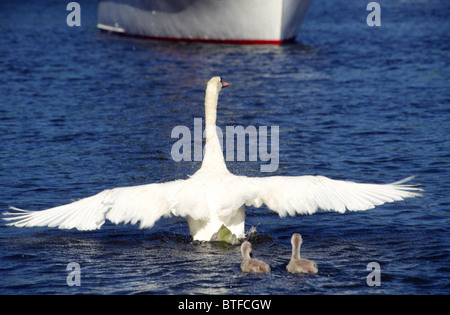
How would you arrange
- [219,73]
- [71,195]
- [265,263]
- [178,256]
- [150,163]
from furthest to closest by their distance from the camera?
[219,73] < [150,163] < [71,195] < [178,256] < [265,263]

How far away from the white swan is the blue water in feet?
1.65

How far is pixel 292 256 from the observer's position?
1098 cm

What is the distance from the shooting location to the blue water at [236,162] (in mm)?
11000

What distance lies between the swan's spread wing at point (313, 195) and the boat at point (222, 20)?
87.6 feet

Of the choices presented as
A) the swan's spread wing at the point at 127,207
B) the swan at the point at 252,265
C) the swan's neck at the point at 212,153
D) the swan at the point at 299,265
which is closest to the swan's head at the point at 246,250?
the swan at the point at 252,265

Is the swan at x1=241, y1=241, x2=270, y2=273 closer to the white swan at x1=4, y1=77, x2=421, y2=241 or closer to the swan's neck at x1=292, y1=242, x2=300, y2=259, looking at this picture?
the swan's neck at x1=292, y1=242, x2=300, y2=259

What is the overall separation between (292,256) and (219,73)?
2069 cm

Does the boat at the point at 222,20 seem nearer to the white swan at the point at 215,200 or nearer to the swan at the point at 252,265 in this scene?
the white swan at the point at 215,200

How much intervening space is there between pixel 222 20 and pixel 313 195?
28.9 m

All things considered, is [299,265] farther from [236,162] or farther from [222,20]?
[222,20]

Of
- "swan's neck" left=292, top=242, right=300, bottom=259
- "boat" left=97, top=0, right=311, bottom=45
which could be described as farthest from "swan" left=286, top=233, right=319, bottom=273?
"boat" left=97, top=0, right=311, bottom=45

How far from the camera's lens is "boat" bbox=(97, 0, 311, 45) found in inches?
1500
